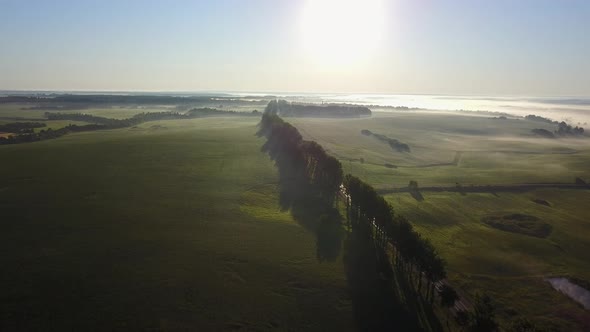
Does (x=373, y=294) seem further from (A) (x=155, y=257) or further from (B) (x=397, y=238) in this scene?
(A) (x=155, y=257)

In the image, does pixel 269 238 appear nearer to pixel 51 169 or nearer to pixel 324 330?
pixel 324 330

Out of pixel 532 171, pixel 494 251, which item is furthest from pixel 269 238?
pixel 532 171

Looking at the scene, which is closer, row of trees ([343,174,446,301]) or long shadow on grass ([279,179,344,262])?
row of trees ([343,174,446,301])

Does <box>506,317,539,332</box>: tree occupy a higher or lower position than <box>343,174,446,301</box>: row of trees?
lower

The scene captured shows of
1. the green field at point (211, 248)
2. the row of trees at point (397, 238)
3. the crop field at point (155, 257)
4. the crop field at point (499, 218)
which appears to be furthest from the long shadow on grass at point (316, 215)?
the crop field at point (499, 218)

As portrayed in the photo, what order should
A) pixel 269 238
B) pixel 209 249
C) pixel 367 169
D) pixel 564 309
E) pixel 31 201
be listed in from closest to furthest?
pixel 564 309
pixel 209 249
pixel 269 238
pixel 31 201
pixel 367 169

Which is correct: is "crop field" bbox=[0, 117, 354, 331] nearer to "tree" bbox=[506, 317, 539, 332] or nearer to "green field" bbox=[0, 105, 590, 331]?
"green field" bbox=[0, 105, 590, 331]

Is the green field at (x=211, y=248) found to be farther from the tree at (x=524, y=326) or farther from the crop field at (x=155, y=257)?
the tree at (x=524, y=326)

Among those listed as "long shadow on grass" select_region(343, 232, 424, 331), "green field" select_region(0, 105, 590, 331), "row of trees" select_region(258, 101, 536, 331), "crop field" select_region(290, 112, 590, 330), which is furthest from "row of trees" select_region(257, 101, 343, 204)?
"long shadow on grass" select_region(343, 232, 424, 331)
